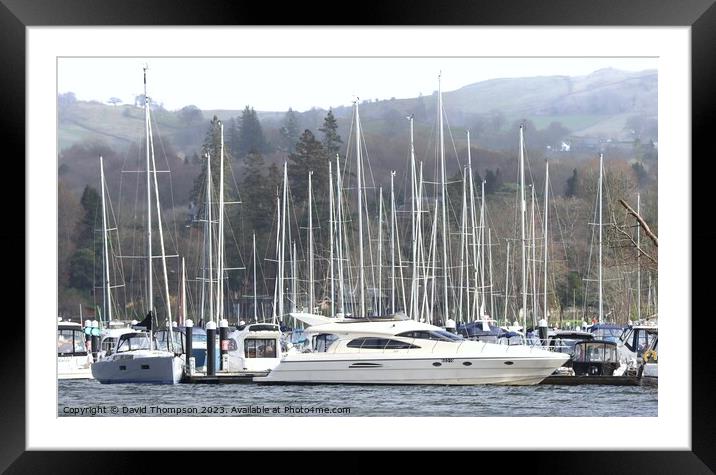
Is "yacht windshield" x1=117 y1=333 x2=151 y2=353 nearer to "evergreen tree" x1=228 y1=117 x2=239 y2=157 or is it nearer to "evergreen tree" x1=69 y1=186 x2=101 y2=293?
"evergreen tree" x1=69 y1=186 x2=101 y2=293

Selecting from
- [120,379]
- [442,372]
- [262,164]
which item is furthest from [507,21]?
[262,164]

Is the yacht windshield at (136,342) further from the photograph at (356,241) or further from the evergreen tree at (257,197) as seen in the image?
the evergreen tree at (257,197)

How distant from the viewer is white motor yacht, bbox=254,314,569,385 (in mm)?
20938

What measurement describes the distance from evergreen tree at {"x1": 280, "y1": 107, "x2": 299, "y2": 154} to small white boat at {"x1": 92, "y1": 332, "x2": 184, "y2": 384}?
18.6 meters

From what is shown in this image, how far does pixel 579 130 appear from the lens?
142 feet

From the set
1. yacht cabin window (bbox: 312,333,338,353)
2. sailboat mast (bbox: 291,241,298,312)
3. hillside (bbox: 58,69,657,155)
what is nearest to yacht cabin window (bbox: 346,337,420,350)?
yacht cabin window (bbox: 312,333,338,353)

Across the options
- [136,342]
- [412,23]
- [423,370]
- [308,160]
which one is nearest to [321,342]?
[423,370]

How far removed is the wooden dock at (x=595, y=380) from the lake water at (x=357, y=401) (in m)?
0.25

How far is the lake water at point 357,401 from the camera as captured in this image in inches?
737

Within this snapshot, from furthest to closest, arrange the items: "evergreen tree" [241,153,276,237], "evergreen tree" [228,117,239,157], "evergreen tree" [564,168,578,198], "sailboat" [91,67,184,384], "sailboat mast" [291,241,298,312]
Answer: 1. "evergreen tree" [228,117,239,157]
2. "evergreen tree" [564,168,578,198]
3. "evergreen tree" [241,153,276,237]
4. "sailboat mast" [291,241,298,312]
5. "sailboat" [91,67,184,384]

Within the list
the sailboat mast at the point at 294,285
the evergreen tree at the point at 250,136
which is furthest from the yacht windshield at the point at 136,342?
the evergreen tree at the point at 250,136

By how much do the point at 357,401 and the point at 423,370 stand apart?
1.84 m

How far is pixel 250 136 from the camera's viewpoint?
1663 inches

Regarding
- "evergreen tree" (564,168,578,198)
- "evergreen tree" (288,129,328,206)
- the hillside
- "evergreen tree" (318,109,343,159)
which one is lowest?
"evergreen tree" (564,168,578,198)
